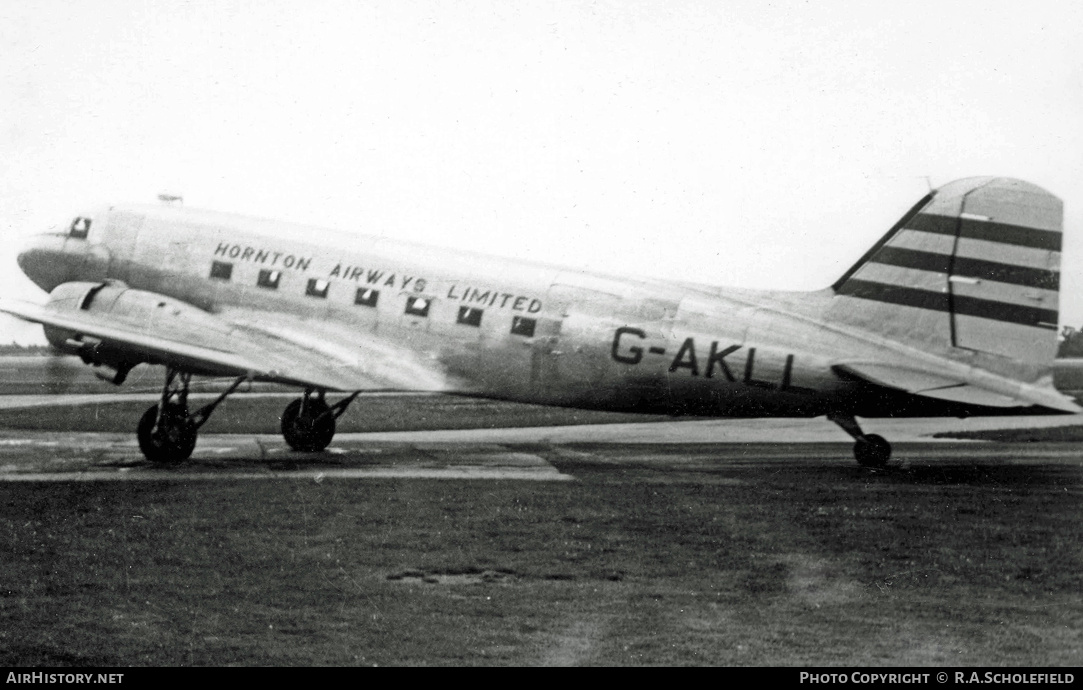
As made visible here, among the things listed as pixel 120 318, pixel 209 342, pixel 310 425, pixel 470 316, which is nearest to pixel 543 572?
pixel 470 316

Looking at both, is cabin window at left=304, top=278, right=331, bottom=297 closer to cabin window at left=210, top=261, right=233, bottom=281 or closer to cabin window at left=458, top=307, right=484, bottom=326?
cabin window at left=210, top=261, right=233, bottom=281

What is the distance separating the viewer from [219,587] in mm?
8180

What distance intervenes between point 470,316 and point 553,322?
4.38 feet

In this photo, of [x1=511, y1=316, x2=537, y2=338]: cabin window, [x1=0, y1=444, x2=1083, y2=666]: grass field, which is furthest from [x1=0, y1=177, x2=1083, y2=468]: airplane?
[x1=0, y1=444, x2=1083, y2=666]: grass field

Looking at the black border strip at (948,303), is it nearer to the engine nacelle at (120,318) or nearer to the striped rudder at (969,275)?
the striped rudder at (969,275)

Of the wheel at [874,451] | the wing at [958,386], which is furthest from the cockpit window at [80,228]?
the wheel at [874,451]

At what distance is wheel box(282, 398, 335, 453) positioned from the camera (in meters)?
16.9

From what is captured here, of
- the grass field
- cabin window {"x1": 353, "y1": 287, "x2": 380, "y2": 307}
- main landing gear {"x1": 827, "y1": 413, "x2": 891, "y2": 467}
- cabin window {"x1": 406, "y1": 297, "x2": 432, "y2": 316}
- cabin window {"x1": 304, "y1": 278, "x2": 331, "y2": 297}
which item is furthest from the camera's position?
cabin window {"x1": 304, "y1": 278, "x2": 331, "y2": 297}

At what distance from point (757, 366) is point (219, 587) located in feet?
26.1

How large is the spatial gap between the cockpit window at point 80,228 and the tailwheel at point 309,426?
4592 millimetres

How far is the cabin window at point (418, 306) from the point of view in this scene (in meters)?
15.8

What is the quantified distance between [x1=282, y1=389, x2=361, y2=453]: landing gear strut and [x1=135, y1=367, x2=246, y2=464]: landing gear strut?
6.54 ft

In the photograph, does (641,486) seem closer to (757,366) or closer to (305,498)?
(757,366)
